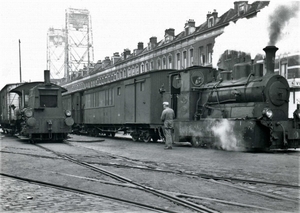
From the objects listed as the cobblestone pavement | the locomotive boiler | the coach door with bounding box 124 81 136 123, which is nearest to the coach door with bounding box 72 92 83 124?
the coach door with bounding box 124 81 136 123

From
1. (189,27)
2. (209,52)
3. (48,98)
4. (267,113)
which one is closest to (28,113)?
(48,98)

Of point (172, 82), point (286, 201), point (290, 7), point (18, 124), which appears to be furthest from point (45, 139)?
point (286, 201)

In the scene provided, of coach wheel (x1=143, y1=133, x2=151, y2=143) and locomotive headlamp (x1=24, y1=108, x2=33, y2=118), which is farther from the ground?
locomotive headlamp (x1=24, y1=108, x2=33, y2=118)

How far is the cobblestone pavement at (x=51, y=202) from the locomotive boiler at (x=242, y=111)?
723 centimetres

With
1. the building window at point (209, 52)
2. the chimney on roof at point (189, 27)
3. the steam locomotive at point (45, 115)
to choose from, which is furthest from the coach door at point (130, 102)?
the chimney on roof at point (189, 27)

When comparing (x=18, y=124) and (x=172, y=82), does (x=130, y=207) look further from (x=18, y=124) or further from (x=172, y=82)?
(x=18, y=124)

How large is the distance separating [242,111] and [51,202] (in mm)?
8341

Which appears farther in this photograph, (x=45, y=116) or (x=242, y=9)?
(x=242, y=9)

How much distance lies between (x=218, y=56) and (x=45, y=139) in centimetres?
824

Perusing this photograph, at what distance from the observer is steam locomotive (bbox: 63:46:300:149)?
11805 mm

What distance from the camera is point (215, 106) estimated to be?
13.6 m

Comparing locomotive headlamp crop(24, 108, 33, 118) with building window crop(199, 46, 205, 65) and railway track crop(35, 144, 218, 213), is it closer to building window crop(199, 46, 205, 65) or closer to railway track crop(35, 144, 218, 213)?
railway track crop(35, 144, 218, 213)

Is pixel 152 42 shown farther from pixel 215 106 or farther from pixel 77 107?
pixel 215 106

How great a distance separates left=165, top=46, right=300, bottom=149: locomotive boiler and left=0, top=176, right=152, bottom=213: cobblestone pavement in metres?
7.23
